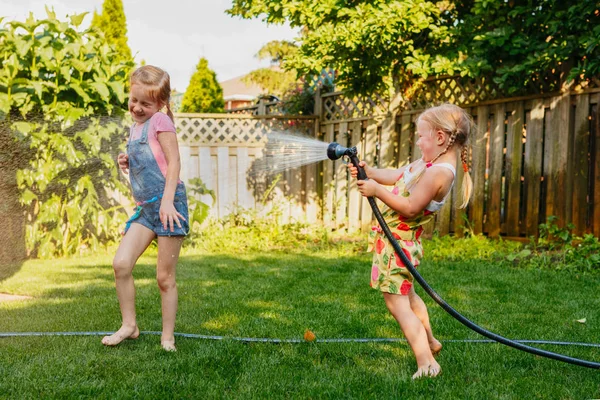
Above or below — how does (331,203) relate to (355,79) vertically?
below

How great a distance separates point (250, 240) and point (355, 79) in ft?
6.77

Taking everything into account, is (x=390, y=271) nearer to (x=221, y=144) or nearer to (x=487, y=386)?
(x=487, y=386)

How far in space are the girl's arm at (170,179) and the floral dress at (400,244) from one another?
0.90 metres

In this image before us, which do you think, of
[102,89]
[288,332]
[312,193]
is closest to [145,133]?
[288,332]

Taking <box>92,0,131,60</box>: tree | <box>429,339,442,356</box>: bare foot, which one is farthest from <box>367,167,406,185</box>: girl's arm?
<box>92,0,131,60</box>: tree

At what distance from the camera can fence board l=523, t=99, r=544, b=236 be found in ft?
18.0

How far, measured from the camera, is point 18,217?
575 cm

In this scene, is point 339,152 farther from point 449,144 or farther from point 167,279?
point 167,279

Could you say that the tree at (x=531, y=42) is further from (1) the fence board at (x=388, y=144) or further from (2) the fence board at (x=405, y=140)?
(1) the fence board at (x=388, y=144)

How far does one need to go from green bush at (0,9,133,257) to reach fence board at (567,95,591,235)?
4124 millimetres

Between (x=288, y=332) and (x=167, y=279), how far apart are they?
2.30ft

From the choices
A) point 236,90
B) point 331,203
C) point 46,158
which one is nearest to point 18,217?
point 46,158

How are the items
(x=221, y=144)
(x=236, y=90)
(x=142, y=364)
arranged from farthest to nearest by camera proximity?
(x=236, y=90), (x=221, y=144), (x=142, y=364)

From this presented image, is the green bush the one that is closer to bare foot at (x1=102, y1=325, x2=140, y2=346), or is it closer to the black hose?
bare foot at (x1=102, y1=325, x2=140, y2=346)
